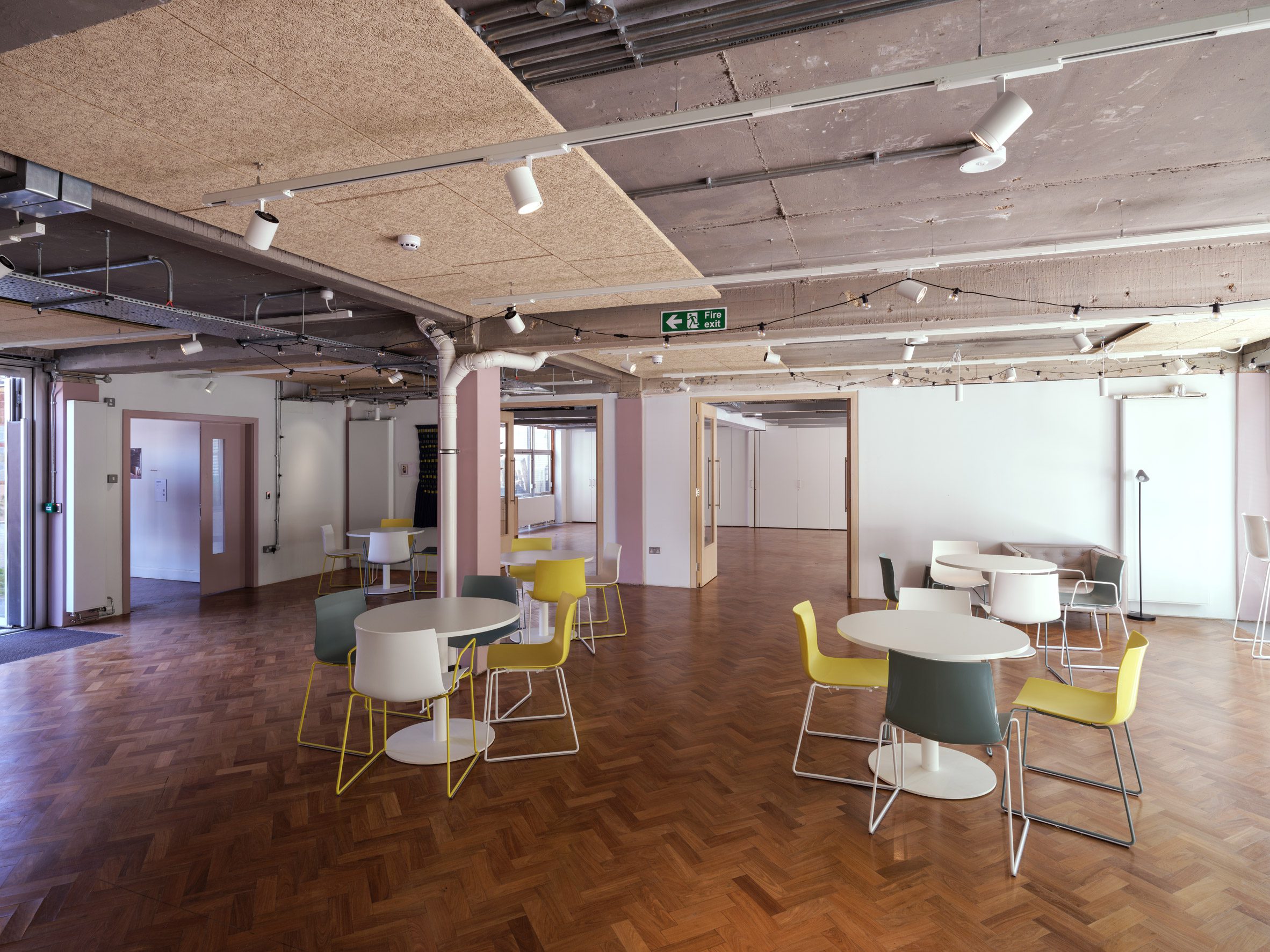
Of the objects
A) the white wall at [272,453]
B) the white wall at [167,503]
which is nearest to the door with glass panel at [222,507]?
the white wall at [272,453]

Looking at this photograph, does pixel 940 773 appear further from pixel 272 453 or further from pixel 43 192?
pixel 272 453

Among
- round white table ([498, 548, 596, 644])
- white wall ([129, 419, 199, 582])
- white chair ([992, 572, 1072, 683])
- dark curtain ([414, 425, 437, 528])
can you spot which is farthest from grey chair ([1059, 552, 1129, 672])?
white wall ([129, 419, 199, 582])

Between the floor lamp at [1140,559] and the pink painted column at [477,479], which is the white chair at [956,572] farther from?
the pink painted column at [477,479]

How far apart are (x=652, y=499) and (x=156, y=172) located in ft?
24.9

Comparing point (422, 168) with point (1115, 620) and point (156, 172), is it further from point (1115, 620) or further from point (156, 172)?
point (1115, 620)

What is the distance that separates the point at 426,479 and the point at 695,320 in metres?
6.96

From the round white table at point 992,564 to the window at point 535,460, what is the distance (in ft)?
36.4

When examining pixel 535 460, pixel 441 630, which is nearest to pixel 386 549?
pixel 441 630

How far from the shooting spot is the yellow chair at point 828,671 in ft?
12.3

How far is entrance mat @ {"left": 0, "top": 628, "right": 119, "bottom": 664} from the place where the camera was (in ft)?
21.0

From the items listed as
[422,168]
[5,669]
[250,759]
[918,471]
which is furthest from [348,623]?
[918,471]

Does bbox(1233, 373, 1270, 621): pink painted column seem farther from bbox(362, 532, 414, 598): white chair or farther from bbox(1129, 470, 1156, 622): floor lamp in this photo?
bbox(362, 532, 414, 598): white chair

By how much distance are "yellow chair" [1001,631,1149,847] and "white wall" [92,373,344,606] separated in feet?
31.1

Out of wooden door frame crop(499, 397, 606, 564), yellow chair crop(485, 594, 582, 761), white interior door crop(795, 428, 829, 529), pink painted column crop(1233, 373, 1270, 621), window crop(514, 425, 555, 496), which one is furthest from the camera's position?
window crop(514, 425, 555, 496)
